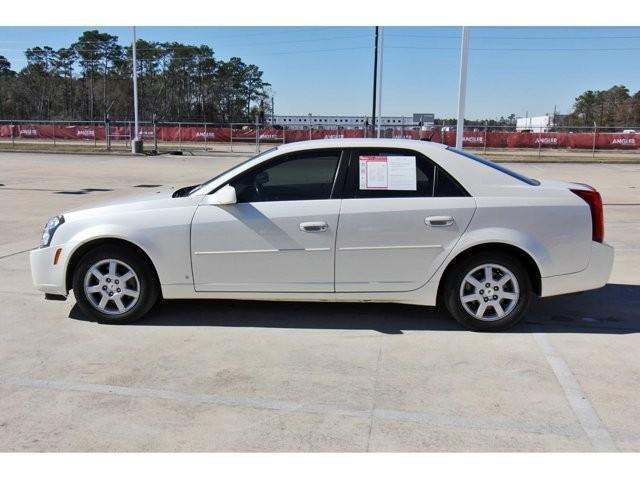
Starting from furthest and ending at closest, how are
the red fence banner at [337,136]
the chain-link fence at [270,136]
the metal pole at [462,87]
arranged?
1. the red fence banner at [337,136]
2. the chain-link fence at [270,136]
3. the metal pole at [462,87]

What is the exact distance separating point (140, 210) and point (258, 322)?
138cm

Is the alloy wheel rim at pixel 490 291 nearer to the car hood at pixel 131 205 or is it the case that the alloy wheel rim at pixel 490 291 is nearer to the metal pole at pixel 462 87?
the car hood at pixel 131 205

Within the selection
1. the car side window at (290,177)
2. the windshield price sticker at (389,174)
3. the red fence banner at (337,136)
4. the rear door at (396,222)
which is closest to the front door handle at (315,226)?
the rear door at (396,222)

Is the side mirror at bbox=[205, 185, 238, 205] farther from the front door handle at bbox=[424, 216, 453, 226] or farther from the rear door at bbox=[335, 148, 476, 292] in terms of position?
the front door handle at bbox=[424, 216, 453, 226]

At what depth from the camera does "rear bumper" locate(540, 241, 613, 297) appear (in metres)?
4.71

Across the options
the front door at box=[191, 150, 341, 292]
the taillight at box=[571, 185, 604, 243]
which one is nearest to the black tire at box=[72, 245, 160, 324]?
the front door at box=[191, 150, 341, 292]

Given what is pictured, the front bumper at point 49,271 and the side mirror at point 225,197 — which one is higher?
the side mirror at point 225,197

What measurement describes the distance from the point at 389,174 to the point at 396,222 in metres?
0.42

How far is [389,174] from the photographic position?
472 cm

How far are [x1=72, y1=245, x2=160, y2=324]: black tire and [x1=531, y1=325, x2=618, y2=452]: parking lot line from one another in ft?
10.5

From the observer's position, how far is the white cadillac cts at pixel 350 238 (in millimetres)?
4609

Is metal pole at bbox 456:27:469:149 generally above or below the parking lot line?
above

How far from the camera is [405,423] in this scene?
3.29 meters

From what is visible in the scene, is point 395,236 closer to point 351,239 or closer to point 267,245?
point 351,239
